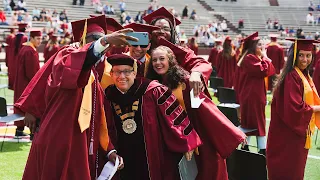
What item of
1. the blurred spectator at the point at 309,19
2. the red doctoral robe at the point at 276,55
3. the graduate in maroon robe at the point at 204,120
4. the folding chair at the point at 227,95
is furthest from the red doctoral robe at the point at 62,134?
the blurred spectator at the point at 309,19

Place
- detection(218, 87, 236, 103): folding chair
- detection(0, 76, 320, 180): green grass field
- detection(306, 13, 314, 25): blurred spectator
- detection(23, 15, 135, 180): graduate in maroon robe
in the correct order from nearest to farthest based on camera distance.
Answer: detection(23, 15, 135, 180): graduate in maroon robe → detection(0, 76, 320, 180): green grass field → detection(218, 87, 236, 103): folding chair → detection(306, 13, 314, 25): blurred spectator

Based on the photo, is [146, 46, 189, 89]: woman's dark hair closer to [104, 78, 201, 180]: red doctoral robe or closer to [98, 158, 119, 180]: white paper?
[104, 78, 201, 180]: red doctoral robe

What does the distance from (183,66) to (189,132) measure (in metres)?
0.70

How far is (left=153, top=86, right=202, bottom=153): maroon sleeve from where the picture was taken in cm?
399

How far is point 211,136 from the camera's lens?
4.25 metres

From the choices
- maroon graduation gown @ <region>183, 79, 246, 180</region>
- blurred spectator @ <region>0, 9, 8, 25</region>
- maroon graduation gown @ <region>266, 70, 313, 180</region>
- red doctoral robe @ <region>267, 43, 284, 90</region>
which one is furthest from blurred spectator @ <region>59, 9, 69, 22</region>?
maroon graduation gown @ <region>183, 79, 246, 180</region>

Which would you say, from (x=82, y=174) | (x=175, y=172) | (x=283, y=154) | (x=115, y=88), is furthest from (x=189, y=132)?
(x=283, y=154)

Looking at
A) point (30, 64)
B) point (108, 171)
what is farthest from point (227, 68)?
point (108, 171)

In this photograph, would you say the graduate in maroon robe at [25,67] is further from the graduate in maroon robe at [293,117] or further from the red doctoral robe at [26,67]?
the graduate in maroon robe at [293,117]

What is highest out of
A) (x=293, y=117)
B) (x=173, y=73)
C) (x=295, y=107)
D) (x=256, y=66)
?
(x=173, y=73)

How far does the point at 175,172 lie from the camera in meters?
4.19

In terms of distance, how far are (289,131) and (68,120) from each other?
9.54 feet

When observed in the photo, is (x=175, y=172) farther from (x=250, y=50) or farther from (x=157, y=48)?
(x=250, y=50)

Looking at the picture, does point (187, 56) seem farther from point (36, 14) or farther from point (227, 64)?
point (36, 14)
